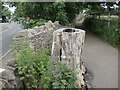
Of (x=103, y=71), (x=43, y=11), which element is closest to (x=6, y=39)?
(x=43, y=11)

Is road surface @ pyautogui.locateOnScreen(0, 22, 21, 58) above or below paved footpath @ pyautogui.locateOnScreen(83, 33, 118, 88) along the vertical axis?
above

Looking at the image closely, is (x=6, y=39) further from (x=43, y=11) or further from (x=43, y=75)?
(x=43, y=75)

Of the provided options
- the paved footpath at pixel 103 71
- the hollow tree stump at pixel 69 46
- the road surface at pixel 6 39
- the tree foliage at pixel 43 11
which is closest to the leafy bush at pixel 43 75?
the hollow tree stump at pixel 69 46

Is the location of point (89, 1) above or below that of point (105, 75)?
above

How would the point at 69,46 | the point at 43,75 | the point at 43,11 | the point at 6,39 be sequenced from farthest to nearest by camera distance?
the point at 6,39 → the point at 43,11 → the point at 69,46 → the point at 43,75

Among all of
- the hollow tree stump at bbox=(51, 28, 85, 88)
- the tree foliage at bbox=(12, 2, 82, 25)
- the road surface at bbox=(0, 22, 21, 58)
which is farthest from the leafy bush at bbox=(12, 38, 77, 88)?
the tree foliage at bbox=(12, 2, 82, 25)

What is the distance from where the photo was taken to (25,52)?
287cm

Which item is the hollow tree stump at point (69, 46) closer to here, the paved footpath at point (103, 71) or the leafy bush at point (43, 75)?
the leafy bush at point (43, 75)

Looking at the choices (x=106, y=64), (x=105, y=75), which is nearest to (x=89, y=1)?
(x=106, y=64)

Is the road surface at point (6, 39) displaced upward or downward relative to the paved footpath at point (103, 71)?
upward

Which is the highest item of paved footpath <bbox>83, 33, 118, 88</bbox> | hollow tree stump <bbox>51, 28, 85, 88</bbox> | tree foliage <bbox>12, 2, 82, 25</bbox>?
tree foliage <bbox>12, 2, 82, 25</bbox>

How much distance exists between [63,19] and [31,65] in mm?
5040

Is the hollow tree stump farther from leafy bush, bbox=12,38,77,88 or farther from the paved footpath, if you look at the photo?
the paved footpath

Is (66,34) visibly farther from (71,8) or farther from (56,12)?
(71,8)
